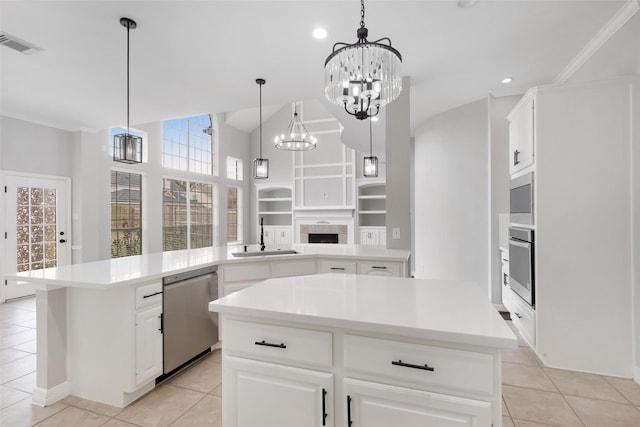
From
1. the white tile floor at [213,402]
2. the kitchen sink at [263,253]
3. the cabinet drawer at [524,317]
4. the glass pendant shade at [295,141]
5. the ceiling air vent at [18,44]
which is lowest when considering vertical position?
the white tile floor at [213,402]

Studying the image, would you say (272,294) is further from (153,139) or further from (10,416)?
(153,139)

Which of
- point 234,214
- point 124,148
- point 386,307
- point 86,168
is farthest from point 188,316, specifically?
point 234,214

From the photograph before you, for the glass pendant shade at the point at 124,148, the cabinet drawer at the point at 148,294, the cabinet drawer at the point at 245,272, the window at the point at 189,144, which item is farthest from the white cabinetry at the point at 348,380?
the window at the point at 189,144

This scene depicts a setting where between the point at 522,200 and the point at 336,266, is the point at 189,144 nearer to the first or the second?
the point at 336,266

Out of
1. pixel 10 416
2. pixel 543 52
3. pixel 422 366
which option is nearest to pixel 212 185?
pixel 10 416

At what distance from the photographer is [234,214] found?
31.3ft

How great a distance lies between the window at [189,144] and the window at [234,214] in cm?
106

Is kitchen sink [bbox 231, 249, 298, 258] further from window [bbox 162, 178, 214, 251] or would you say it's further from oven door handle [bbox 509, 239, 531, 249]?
window [bbox 162, 178, 214, 251]

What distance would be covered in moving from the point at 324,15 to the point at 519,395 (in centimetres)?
313

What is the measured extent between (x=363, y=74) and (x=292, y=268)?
2.13 metres

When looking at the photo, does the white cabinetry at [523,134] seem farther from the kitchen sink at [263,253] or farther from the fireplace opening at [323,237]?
the fireplace opening at [323,237]

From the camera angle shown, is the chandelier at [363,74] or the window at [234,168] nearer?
the chandelier at [363,74]

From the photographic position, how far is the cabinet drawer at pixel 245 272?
2.92m

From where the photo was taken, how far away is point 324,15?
7.95 ft
